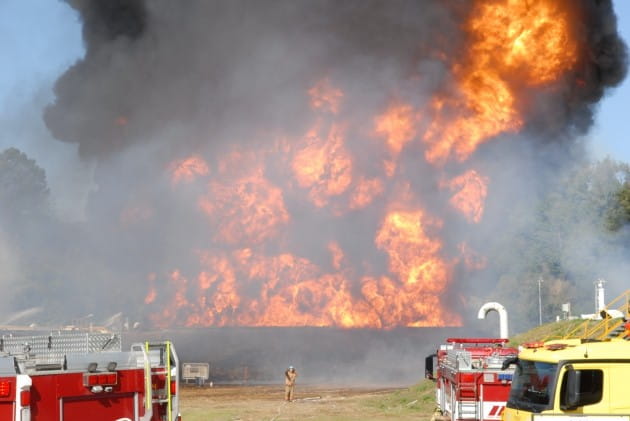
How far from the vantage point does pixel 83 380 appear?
36.7 ft

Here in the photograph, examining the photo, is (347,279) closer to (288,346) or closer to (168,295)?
(288,346)

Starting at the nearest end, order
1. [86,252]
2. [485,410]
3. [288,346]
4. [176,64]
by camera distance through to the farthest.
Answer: [485,410] < [288,346] < [176,64] < [86,252]

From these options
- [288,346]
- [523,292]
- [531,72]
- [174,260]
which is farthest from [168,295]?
[531,72]

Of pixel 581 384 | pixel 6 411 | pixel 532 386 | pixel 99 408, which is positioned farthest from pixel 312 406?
pixel 6 411

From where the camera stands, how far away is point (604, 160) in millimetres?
83500

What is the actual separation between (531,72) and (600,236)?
1484 cm

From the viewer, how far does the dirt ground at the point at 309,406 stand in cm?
3009

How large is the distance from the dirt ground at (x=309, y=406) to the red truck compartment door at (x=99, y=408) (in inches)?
712

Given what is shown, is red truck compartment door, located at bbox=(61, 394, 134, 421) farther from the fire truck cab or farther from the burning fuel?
the burning fuel

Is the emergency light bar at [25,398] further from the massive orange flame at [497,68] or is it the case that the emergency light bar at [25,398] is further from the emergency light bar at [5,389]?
the massive orange flame at [497,68]

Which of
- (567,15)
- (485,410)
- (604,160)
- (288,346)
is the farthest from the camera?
(288,346)

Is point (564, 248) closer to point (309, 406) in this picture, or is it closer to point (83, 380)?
point (309, 406)

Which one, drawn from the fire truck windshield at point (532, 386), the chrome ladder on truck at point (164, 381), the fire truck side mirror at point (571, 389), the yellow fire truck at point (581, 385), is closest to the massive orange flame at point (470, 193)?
the fire truck windshield at point (532, 386)

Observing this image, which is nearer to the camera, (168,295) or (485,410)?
(485,410)
